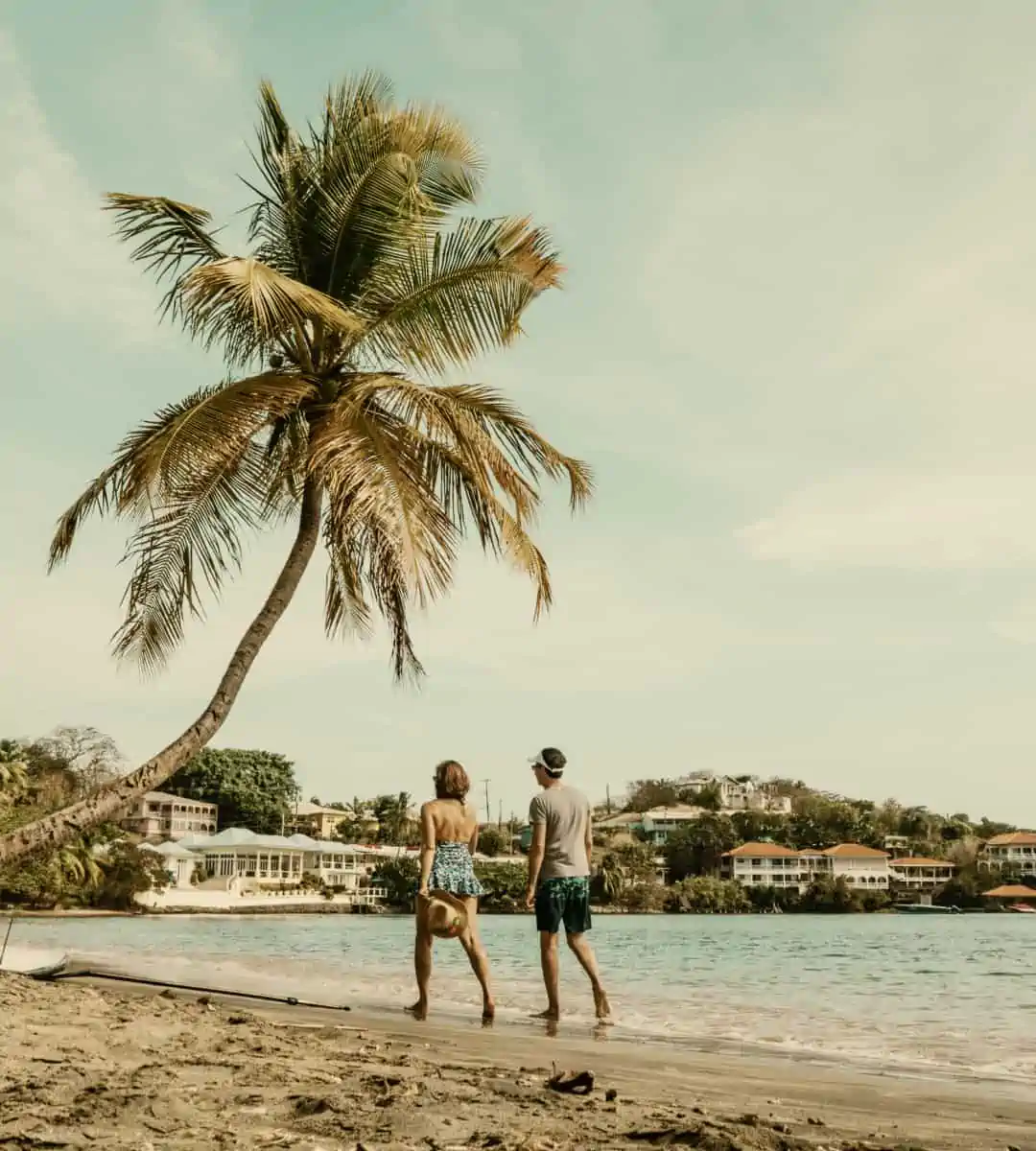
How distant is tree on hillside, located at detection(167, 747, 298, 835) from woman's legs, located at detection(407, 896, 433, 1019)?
100740mm

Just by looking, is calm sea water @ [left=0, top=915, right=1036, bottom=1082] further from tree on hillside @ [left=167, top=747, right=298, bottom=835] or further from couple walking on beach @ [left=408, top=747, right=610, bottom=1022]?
tree on hillside @ [left=167, top=747, right=298, bottom=835]

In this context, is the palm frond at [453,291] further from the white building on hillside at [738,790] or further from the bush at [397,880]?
the white building on hillside at [738,790]

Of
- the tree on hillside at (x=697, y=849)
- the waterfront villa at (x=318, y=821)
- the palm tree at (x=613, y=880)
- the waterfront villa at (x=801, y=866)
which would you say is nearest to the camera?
the palm tree at (x=613, y=880)

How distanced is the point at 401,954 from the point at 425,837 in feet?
43.5

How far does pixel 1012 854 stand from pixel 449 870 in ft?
385

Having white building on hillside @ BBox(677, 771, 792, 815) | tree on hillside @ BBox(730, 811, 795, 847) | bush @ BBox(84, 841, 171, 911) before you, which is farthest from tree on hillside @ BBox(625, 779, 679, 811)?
bush @ BBox(84, 841, 171, 911)

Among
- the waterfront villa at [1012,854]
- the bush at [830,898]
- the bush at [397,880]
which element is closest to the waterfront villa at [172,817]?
the bush at [397,880]

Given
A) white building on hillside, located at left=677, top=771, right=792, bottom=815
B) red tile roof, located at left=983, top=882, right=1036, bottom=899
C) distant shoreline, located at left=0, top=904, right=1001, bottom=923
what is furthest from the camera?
white building on hillside, located at left=677, top=771, right=792, bottom=815

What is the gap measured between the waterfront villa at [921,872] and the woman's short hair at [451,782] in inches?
4014

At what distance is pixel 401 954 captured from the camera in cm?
1941

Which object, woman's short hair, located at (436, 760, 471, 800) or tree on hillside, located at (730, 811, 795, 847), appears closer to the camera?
woman's short hair, located at (436, 760, 471, 800)

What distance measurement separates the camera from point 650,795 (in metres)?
161

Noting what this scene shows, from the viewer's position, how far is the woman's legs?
7.32 meters

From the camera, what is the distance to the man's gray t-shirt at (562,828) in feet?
24.6
